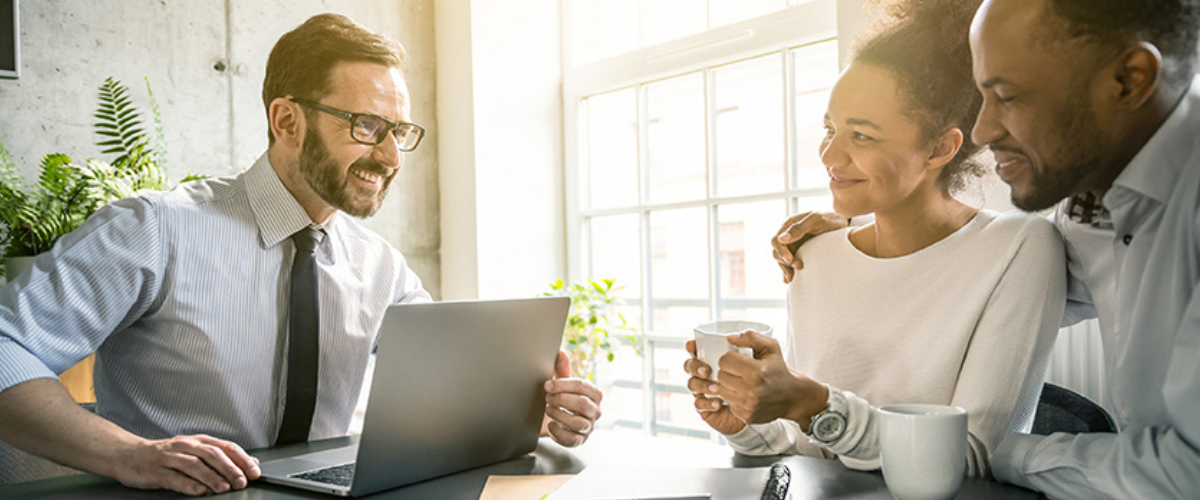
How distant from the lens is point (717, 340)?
3.48 feet

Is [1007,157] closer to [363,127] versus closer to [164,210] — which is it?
[363,127]

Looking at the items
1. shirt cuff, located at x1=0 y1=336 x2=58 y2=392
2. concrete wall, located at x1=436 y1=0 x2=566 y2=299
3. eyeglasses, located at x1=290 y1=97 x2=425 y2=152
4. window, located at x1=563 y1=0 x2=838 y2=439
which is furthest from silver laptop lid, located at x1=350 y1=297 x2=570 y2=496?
concrete wall, located at x1=436 y1=0 x2=566 y2=299

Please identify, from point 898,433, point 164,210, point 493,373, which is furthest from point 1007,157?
point 164,210

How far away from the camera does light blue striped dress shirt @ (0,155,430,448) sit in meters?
1.35

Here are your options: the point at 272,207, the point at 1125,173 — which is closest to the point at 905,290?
the point at 1125,173

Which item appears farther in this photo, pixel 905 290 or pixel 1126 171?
pixel 905 290

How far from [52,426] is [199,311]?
37cm

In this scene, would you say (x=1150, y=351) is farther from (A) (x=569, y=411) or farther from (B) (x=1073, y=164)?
(A) (x=569, y=411)

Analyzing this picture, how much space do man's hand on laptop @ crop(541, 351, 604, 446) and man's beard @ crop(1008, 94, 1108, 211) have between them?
2.39 feet

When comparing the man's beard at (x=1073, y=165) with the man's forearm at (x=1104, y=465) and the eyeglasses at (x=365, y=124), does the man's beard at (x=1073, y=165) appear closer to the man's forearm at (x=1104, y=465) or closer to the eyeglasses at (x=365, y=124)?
the man's forearm at (x=1104, y=465)

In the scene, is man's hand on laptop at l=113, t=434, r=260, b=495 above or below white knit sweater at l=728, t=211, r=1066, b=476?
below

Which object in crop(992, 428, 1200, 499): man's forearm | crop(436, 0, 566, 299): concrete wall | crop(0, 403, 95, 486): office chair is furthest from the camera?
crop(436, 0, 566, 299): concrete wall

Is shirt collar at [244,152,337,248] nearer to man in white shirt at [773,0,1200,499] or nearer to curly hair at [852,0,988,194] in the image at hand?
curly hair at [852,0,988,194]

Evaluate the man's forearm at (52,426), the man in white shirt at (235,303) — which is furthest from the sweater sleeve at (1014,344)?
the man's forearm at (52,426)
